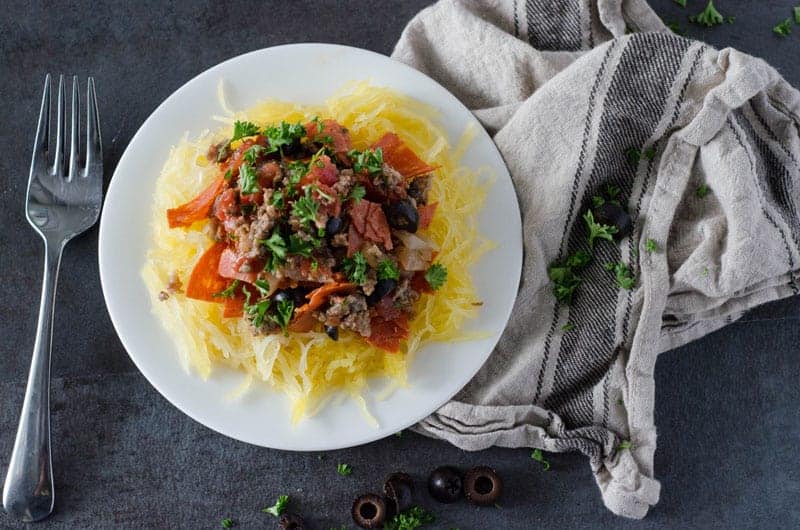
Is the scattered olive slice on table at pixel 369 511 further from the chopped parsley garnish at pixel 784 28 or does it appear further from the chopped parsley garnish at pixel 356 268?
the chopped parsley garnish at pixel 784 28

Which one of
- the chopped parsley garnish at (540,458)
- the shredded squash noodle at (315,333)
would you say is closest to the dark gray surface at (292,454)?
the chopped parsley garnish at (540,458)

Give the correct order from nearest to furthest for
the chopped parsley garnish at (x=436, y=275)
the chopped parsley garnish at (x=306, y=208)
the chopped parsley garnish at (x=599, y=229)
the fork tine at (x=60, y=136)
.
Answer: the chopped parsley garnish at (x=306, y=208) → the chopped parsley garnish at (x=436, y=275) → the chopped parsley garnish at (x=599, y=229) → the fork tine at (x=60, y=136)

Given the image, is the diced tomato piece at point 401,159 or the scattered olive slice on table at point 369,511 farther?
the scattered olive slice on table at point 369,511

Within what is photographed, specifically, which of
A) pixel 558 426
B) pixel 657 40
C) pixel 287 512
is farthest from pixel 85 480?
pixel 657 40

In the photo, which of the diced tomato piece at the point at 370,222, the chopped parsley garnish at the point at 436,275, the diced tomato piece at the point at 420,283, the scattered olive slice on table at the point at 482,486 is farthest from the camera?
the scattered olive slice on table at the point at 482,486

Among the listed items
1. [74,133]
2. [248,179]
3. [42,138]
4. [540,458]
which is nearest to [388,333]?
[248,179]

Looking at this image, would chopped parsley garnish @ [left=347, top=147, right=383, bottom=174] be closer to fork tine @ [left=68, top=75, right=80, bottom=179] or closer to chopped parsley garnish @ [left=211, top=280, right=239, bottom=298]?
chopped parsley garnish @ [left=211, top=280, right=239, bottom=298]

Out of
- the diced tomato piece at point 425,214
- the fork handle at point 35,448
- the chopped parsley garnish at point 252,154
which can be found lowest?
the fork handle at point 35,448

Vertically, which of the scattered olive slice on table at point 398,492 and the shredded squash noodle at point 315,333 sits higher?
the shredded squash noodle at point 315,333
